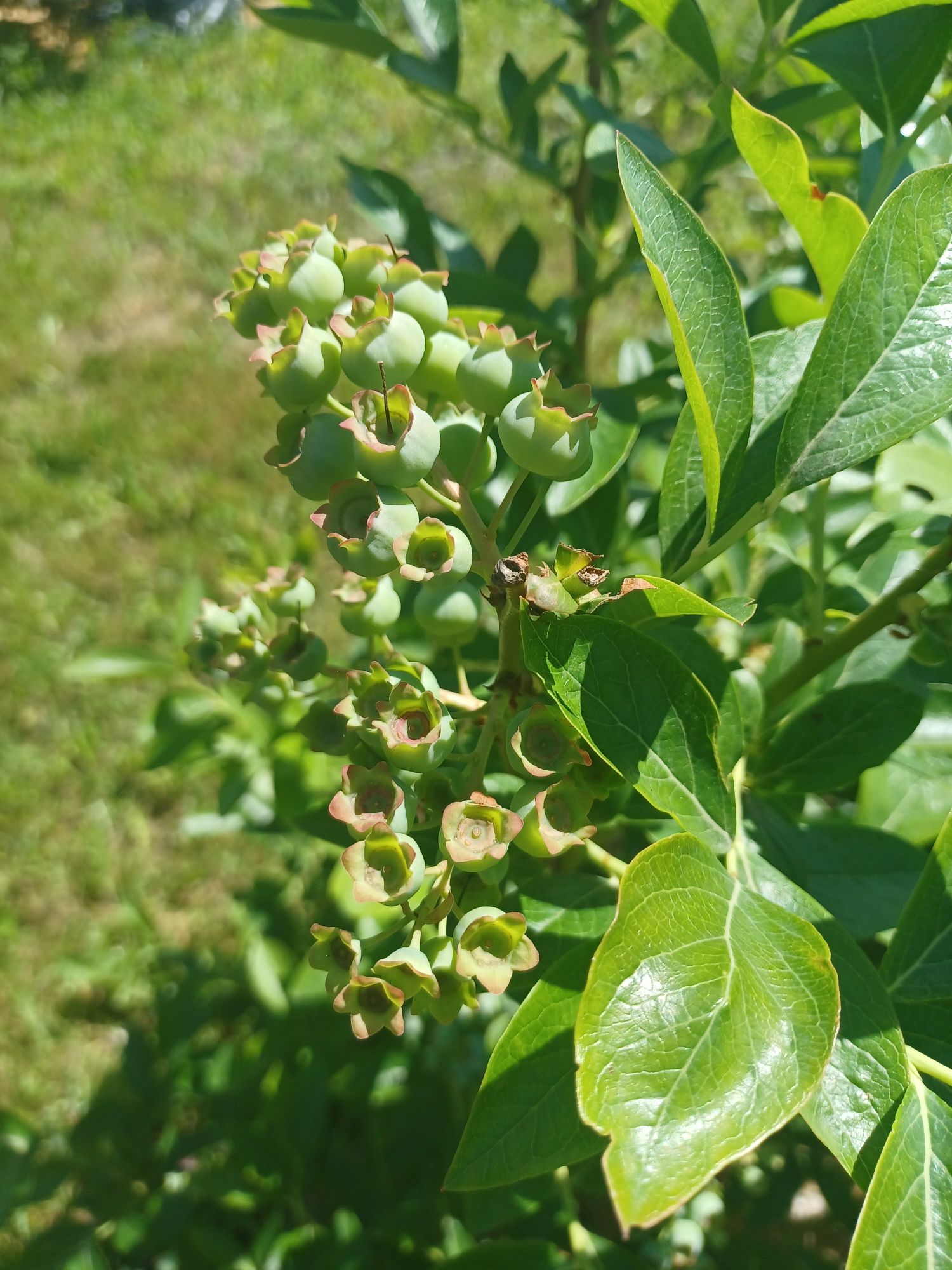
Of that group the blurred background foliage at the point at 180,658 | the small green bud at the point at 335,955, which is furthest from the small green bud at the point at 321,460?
the blurred background foliage at the point at 180,658

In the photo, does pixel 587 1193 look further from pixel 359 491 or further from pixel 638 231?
pixel 638 231

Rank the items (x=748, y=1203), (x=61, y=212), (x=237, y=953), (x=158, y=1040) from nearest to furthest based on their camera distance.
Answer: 1. (x=748, y=1203)
2. (x=158, y=1040)
3. (x=237, y=953)
4. (x=61, y=212)

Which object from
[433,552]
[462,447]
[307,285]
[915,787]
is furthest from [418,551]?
[915,787]

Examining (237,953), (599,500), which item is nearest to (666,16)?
(599,500)

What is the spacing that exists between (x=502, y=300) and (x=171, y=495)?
2.86 metres

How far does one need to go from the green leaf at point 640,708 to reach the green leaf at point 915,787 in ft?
1.62

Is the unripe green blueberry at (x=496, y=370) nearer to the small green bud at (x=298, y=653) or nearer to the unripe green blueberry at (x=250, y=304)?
the unripe green blueberry at (x=250, y=304)

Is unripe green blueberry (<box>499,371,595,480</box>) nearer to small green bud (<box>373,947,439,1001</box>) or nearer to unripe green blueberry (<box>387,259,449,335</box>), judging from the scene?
unripe green blueberry (<box>387,259,449,335</box>)

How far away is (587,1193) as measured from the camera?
1612mm

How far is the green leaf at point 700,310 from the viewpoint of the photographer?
73 centimetres

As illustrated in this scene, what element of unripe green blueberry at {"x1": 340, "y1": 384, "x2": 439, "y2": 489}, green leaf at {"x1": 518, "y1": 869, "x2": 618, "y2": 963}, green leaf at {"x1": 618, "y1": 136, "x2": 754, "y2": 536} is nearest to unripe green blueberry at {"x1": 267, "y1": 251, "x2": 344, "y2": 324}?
unripe green blueberry at {"x1": 340, "y1": 384, "x2": 439, "y2": 489}

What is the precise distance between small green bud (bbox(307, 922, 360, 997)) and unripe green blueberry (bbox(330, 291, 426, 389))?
430 mm

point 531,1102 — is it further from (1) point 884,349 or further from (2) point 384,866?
(1) point 884,349

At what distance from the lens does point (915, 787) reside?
1.28 meters
